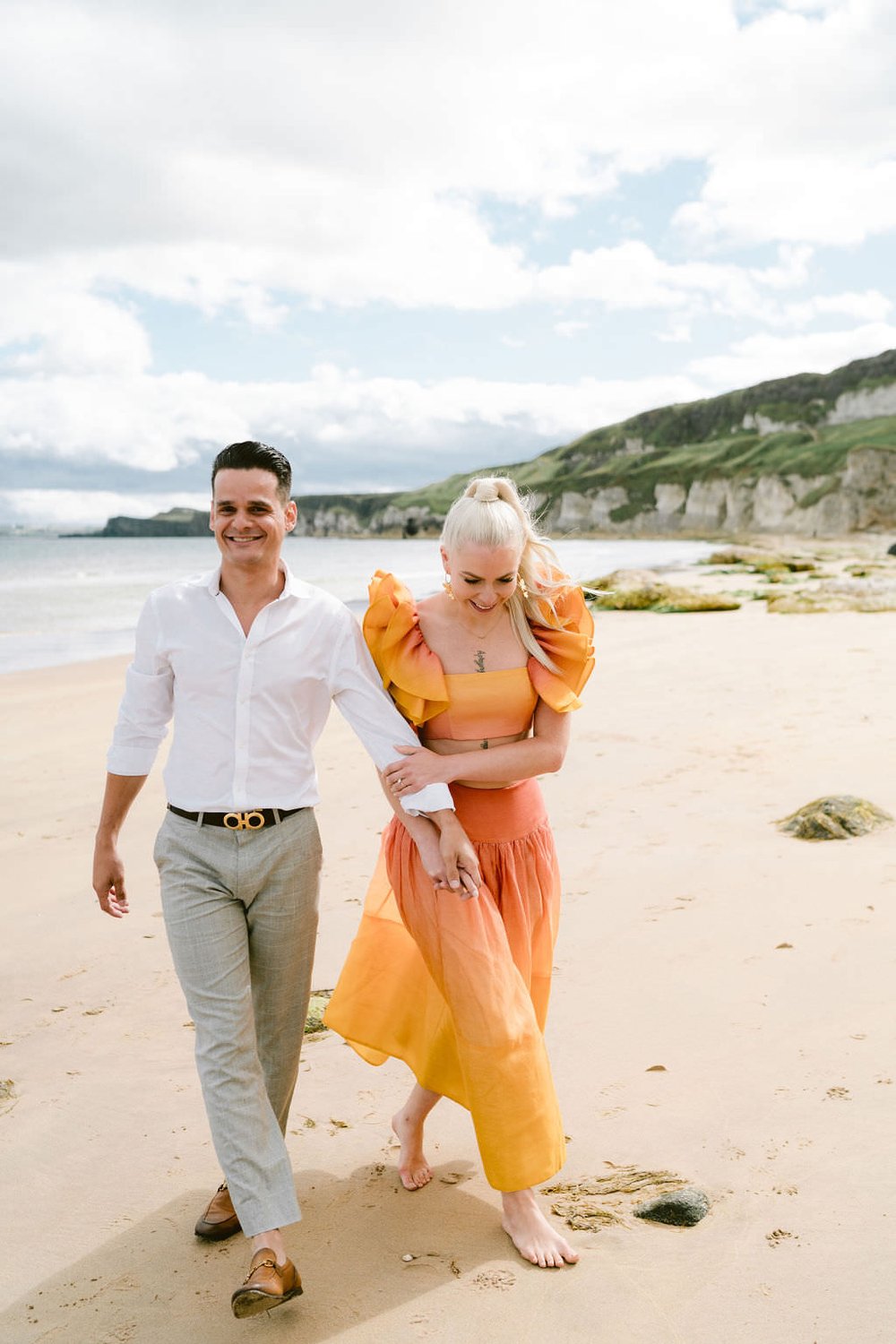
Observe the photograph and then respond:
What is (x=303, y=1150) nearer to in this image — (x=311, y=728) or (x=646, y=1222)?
(x=646, y=1222)

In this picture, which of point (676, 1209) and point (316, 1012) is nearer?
point (676, 1209)

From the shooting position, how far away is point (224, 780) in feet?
9.40

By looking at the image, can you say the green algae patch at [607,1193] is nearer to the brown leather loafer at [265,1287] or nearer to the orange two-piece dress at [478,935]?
the orange two-piece dress at [478,935]

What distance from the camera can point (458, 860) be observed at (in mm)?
2965

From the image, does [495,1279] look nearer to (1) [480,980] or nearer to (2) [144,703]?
(1) [480,980]

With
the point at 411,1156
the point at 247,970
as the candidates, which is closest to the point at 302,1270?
the point at 411,1156

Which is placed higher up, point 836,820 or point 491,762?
point 491,762

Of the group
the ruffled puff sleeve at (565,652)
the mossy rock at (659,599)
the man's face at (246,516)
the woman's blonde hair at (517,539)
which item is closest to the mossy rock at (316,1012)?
the ruffled puff sleeve at (565,652)

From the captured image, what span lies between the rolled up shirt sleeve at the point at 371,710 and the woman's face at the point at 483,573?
1.12 feet

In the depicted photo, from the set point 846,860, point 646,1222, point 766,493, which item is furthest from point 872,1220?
point 766,493

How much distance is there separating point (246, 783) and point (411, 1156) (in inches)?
53.8

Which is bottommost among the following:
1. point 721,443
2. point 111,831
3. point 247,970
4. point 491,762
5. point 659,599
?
point 659,599

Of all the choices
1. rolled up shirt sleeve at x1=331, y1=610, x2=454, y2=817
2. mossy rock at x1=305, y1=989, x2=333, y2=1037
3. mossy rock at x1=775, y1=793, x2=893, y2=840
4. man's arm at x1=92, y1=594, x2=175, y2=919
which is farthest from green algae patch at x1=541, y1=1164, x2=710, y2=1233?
mossy rock at x1=775, y1=793, x2=893, y2=840

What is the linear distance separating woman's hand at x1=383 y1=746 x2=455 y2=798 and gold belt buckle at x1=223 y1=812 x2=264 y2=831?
→ 396 millimetres
